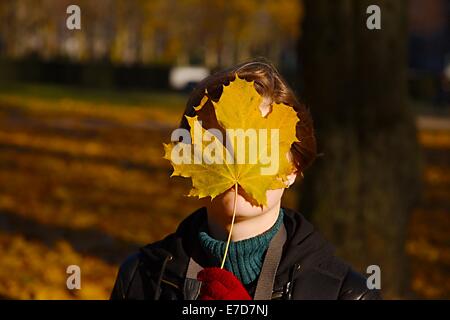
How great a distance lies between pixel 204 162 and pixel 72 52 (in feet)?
231

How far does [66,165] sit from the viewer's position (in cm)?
1358

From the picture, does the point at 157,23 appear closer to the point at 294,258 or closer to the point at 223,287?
the point at 294,258

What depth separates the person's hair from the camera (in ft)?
7.46

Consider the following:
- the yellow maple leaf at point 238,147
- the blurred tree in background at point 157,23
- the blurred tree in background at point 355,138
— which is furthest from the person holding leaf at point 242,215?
the blurred tree in background at point 157,23

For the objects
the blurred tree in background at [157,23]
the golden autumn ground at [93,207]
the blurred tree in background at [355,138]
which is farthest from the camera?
the blurred tree in background at [157,23]

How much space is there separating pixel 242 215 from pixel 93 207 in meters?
7.97

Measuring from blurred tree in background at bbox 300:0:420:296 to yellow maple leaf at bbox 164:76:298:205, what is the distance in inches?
156

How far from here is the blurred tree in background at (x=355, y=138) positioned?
5922 mm

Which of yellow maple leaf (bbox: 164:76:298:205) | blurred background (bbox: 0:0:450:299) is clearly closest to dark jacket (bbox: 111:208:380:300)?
blurred background (bbox: 0:0:450:299)

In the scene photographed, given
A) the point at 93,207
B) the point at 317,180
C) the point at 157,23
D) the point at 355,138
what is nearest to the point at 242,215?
the point at 317,180

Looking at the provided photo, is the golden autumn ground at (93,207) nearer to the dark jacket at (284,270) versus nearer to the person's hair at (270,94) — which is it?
the dark jacket at (284,270)

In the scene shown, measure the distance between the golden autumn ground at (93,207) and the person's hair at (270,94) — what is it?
1.03 feet

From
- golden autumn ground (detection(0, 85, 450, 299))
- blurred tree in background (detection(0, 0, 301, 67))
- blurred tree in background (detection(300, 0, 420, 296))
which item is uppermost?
blurred tree in background (detection(0, 0, 301, 67))

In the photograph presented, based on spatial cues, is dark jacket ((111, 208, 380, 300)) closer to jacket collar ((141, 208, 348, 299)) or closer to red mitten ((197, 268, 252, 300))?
jacket collar ((141, 208, 348, 299))
